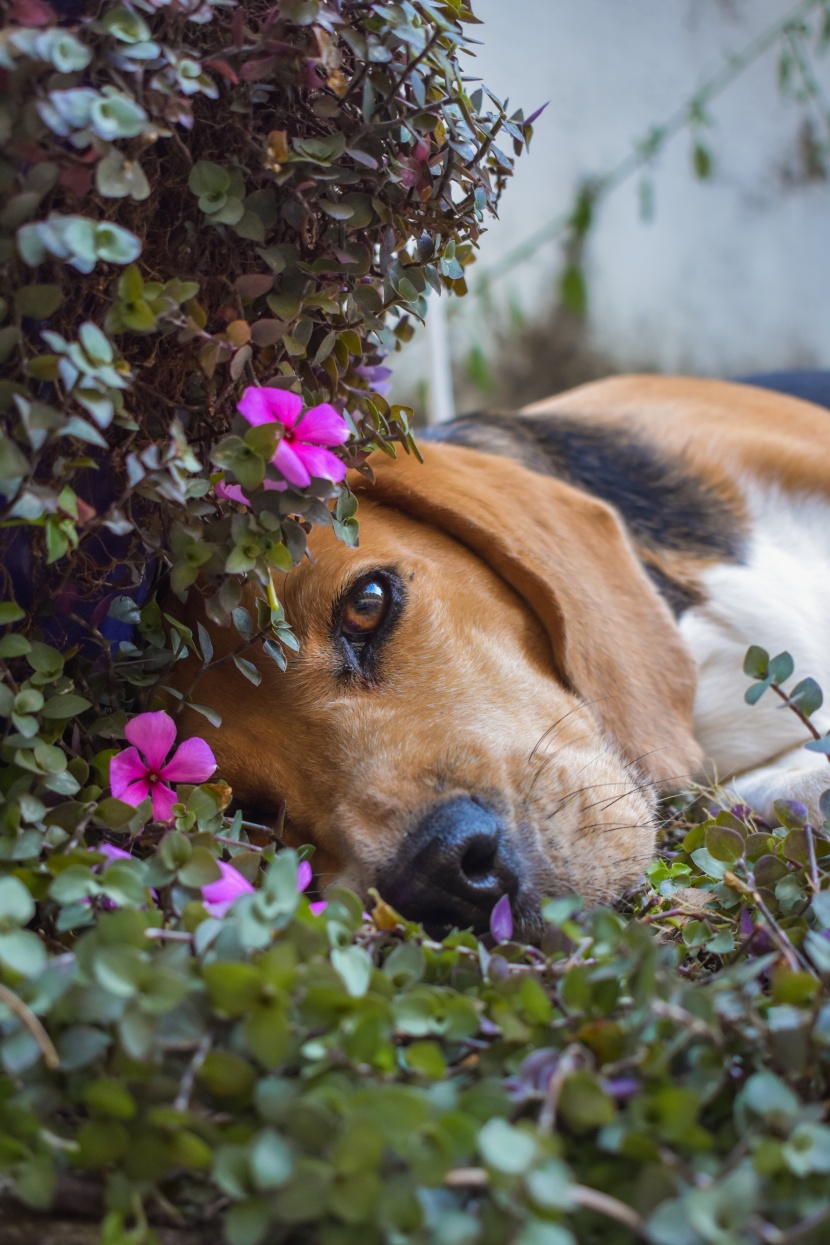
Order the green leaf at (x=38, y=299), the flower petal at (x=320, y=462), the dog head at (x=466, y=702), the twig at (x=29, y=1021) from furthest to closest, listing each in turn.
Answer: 1. the dog head at (x=466, y=702)
2. the flower petal at (x=320, y=462)
3. the green leaf at (x=38, y=299)
4. the twig at (x=29, y=1021)

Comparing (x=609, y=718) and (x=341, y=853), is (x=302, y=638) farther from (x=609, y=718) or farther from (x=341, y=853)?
(x=609, y=718)

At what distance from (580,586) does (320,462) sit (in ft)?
2.42

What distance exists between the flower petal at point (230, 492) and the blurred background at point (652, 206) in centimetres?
440

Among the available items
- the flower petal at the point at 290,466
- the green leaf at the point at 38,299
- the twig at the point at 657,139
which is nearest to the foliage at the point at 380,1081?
the flower petal at the point at 290,466

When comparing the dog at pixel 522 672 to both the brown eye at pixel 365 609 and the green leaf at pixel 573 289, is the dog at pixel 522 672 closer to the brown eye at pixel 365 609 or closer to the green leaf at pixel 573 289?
the brown eye at pixel 365 609

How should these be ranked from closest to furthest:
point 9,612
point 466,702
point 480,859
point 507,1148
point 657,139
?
point 507,1148 → point 9,612 → point 480,859 → point 466,702 → point 657,139

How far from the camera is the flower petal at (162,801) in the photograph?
1.31m

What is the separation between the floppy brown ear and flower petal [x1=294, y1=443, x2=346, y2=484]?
0.54m

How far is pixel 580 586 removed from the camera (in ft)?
6.16

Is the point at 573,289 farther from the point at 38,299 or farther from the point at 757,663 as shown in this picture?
the point at 38,299

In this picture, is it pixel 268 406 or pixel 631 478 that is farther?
pixel 631 478

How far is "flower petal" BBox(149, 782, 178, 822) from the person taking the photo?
1313mm

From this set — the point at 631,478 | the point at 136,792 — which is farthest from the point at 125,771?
the point at 631,478

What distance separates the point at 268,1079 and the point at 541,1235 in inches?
10.0
